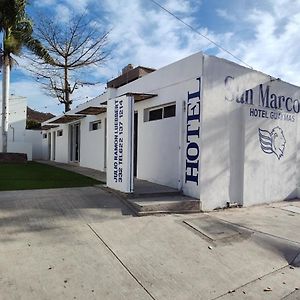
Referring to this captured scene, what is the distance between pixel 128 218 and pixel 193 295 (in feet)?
9.54

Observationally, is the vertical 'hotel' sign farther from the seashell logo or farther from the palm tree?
the palm tree

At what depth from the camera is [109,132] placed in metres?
9.25

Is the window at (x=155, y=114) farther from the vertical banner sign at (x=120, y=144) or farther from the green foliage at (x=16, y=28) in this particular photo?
the green foliage at (x=16, y=28)

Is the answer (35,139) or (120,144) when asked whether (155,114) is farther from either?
(35,139)

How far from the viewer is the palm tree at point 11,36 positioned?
19398 millimetres

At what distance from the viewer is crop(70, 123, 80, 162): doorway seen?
2020 cm

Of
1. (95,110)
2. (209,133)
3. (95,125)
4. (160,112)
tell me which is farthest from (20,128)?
(209,133)

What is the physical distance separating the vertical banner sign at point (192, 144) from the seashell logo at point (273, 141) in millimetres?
2323

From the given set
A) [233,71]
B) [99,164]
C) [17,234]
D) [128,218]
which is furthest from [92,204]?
[99,164]

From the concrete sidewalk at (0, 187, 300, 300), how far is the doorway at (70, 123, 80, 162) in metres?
12.3

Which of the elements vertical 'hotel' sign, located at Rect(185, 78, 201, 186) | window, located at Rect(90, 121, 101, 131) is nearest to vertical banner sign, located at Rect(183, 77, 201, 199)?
vertical 'hotel' sign, located at Rect(185, 78, 201, 186)

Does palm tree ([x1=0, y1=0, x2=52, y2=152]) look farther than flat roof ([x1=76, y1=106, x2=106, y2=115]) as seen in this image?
Yes

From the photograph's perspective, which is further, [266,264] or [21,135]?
[21,135]

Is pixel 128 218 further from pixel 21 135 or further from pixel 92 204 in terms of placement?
pixel 21 135
